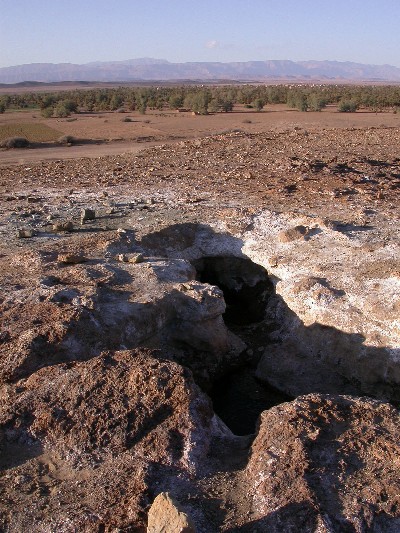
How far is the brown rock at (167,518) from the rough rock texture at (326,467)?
27.2 inches

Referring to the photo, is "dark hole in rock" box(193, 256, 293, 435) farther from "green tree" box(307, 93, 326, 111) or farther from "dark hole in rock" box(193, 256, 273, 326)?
"green tree" box(307, 93, 326, 111)

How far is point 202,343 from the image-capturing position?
9.37m

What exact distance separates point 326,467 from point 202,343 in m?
4.30

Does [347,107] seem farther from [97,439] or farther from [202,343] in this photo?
[97,439]

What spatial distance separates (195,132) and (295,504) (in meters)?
A: 25.7

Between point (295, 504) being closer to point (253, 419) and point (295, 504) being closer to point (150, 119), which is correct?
point (253, 419)

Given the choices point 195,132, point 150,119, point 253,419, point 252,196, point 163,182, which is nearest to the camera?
point 253,419

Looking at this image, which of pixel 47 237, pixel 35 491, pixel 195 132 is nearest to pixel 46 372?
pixel 35 491

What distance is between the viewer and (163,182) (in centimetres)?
1434

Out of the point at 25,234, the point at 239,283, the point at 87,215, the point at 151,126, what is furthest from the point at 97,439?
the point at 151,126

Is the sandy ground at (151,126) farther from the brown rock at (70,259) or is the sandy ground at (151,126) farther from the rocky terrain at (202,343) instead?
the brown rock at (70,259)

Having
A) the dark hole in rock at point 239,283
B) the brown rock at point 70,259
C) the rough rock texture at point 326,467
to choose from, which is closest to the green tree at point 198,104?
the dark hole in rock at point 239,283

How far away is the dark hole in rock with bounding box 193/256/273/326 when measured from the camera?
11055 mm

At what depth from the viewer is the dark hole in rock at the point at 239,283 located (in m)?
11.1
